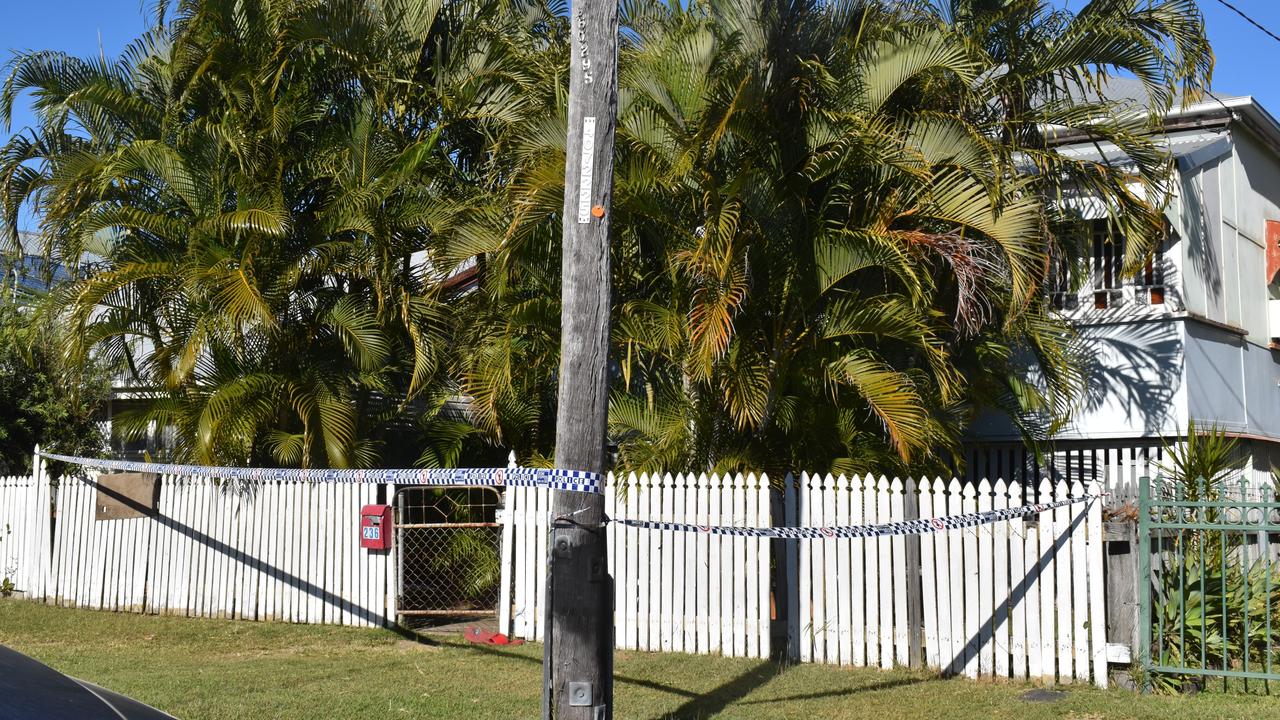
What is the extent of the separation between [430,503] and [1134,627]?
789cm

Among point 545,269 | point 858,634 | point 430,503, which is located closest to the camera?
point 858,634

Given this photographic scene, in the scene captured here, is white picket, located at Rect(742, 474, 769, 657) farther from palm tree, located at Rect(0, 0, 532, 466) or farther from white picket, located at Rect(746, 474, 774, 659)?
palm tree, located at Rect(0, 0, 532, 466)

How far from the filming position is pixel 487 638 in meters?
11.0

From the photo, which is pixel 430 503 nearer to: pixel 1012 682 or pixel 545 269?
pixel 545 269

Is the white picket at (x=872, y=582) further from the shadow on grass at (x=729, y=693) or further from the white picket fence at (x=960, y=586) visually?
the shadow on grass at (x=729, y=693)

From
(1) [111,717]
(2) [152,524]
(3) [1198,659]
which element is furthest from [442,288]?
(1) [111,717]

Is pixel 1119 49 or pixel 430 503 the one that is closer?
pixel 1119 49

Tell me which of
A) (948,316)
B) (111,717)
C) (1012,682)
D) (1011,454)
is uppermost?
(948,316)

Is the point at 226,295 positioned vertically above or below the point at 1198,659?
above

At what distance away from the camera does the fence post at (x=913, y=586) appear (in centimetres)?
942

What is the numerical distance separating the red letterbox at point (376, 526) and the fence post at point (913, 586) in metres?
5.13

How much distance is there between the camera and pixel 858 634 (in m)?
9.65

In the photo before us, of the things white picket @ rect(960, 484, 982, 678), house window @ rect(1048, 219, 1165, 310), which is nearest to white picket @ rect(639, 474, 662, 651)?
white picket @ rect(960, 484, 982, 678)

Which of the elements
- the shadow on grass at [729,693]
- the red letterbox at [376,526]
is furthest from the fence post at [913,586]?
the red letterbox at [376,526]
